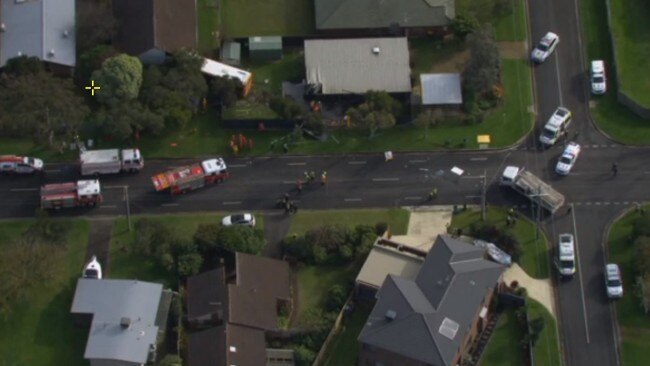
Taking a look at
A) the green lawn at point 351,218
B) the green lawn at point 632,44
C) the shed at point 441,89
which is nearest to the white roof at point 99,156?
the green lawn at point 351,218

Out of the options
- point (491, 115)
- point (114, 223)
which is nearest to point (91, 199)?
point (114, 223)

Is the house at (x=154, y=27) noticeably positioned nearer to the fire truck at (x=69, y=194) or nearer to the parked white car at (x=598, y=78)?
the fire truck at (x=69, y=194)

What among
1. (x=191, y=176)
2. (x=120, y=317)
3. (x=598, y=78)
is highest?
(x=598, y=78)

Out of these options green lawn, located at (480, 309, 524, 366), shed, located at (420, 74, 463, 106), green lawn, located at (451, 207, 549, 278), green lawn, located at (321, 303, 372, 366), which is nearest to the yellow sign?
shed, located at (420, 74, 463, 106)

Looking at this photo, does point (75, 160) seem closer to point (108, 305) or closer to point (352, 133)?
point (108, 305)

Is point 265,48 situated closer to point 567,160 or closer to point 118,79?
point 118,79

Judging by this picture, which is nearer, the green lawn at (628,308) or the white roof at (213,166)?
the green lawn at (628,308)

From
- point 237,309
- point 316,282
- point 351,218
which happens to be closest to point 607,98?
point 351,218
